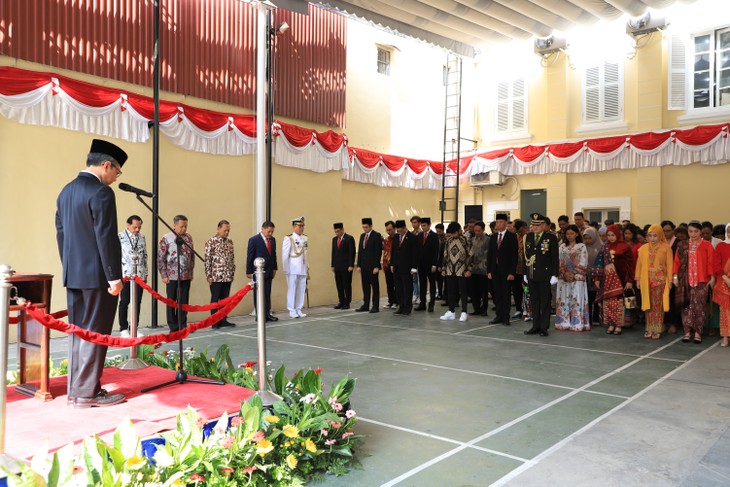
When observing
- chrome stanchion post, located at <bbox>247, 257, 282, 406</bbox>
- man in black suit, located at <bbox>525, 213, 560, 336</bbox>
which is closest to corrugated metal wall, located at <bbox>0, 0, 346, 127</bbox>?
man in black suit, located at <bbox>525, 213, 560, 336</bbox>

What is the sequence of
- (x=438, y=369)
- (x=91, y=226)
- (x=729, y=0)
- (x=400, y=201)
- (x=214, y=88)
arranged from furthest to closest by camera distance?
(x=400, y=201) → (x=729, y=0) → (x=214, y=88) → (x=438, y=369) → (x=91, y=226)

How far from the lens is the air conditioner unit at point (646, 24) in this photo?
440 inches

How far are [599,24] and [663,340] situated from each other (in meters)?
7.64

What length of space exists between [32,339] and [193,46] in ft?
20.6

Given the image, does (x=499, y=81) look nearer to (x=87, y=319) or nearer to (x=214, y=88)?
(x=214, y=88)

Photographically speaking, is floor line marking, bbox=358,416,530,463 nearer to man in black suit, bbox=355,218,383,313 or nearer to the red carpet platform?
the red carpet platform

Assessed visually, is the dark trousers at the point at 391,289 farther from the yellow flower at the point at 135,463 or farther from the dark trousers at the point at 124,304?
the yellow flower at the point at 135,463

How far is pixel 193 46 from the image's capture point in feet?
29.5

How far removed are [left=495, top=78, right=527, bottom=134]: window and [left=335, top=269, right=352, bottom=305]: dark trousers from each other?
5.92m

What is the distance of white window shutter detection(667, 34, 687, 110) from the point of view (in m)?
11.2

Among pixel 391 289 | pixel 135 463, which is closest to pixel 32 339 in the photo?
pixel 135 463

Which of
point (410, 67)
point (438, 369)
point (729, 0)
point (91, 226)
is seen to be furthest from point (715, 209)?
point (91, 226)

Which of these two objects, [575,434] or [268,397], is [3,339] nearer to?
[268,397]

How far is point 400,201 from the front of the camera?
1345 centimetres
